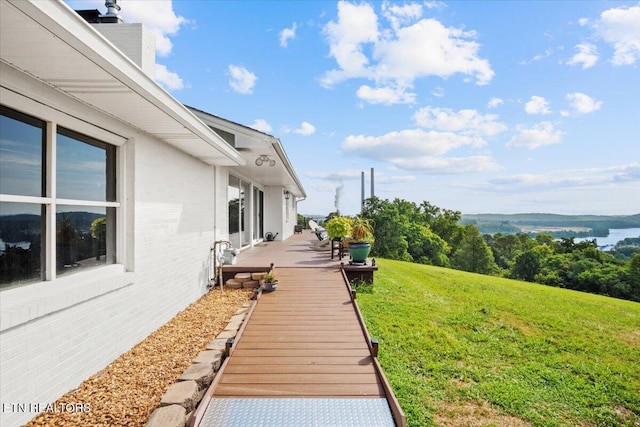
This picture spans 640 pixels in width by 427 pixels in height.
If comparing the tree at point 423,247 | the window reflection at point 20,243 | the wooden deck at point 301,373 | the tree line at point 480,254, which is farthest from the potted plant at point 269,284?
the tree at point 423,247

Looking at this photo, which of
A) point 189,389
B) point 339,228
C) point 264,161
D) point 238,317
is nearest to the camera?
point 189,389

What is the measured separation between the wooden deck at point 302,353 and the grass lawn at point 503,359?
21.5 inches

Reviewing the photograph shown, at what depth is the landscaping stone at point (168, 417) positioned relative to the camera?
255 cm

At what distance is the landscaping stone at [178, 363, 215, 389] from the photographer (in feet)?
10.7

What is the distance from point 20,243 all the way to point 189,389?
1.96m

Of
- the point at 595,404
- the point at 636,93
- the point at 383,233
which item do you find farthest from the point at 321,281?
the point at 383,233

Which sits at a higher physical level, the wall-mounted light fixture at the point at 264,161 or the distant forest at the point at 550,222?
the wall-mounted light fixture at the point at 264,161

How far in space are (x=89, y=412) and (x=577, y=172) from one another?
22921mm

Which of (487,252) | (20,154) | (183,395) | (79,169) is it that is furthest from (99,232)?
(487,252)

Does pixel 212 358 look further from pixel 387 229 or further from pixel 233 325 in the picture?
pixel 387 229

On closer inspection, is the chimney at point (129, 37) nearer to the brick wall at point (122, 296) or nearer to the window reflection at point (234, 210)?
the brick wall at point (122, 296)

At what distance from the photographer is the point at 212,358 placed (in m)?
3.68

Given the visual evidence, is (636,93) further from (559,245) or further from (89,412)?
(559,245)

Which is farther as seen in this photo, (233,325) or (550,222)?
(550,222)
